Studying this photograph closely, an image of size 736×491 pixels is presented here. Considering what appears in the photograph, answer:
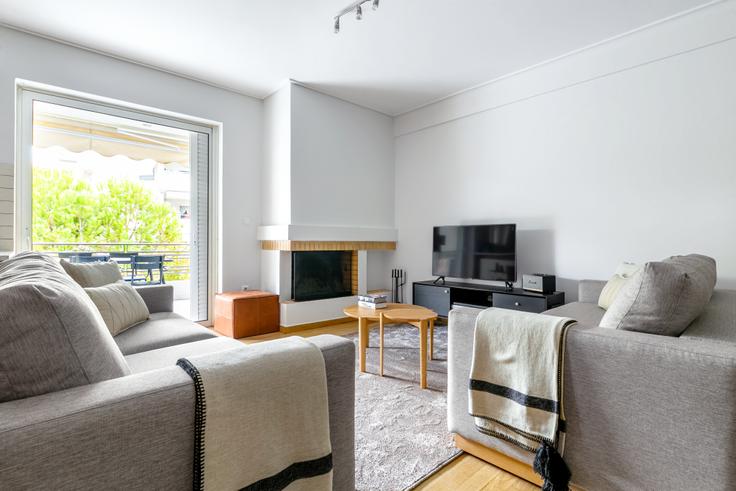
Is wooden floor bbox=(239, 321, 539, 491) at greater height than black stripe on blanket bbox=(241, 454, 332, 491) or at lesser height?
lesser

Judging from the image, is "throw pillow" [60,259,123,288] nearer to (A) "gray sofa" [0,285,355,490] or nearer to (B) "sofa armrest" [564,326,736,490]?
(A) "gray sofa" [0,285,355,490]

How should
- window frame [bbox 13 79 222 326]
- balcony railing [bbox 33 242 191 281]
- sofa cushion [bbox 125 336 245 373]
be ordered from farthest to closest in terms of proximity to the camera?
1. balcony railing [bbox 33 242 191 281]
2. window frame [bbox 13 79 222 326]
3. sofa cushion [bbox 125 336 245 373]

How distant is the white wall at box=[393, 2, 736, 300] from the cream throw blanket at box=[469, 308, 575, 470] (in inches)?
94.1

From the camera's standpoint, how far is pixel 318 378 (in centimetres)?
103

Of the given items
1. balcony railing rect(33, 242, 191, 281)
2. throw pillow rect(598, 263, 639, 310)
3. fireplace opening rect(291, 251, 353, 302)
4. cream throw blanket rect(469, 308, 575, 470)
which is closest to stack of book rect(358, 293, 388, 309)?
cream throw blanket rect(469, 308, 575, 470)

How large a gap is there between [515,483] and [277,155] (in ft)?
12.4

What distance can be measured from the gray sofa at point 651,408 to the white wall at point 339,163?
330cm

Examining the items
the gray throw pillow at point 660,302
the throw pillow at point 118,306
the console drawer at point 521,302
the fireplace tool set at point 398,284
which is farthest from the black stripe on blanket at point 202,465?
the fireplace tool set at point 398,284

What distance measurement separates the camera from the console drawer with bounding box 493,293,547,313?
3.28 metres

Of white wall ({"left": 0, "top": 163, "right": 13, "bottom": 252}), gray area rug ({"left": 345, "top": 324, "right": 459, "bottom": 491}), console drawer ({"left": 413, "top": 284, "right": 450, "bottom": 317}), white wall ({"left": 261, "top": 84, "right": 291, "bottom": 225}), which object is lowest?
gray area rug ({"left": 345, "top": 324, "right": 459, "bottom": 491})

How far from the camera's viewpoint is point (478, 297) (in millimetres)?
3943

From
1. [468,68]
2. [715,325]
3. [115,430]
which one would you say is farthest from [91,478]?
[468,68]

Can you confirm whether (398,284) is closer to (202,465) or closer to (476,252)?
(476,252)

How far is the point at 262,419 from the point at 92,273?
2.20 meters
